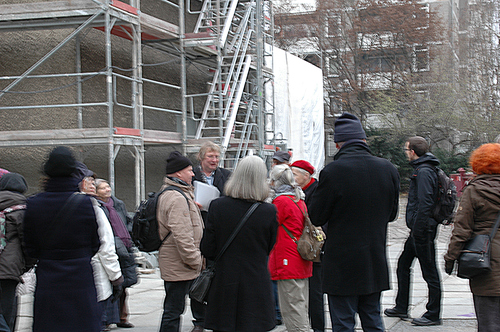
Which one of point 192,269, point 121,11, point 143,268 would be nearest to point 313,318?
point 192,269

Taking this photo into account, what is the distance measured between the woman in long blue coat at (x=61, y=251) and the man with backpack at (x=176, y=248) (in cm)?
100

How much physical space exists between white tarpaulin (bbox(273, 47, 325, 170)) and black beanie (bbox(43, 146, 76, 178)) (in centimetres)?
1161

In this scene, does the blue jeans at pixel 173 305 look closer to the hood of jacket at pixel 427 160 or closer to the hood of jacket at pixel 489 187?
the hood of jacket at pixel 489 187

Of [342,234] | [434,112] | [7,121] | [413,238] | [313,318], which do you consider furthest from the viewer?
[434,112]

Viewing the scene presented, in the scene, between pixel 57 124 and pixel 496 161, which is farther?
pixel 57 124

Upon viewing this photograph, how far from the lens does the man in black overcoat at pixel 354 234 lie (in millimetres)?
3848

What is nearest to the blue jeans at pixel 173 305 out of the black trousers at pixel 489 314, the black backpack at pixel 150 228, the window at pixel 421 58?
the black backpack at pixel 150 228

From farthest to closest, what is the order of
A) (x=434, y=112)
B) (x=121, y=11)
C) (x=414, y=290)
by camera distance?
(x=434, y=112)
(x=121, y=11)
(x=414, y=290)

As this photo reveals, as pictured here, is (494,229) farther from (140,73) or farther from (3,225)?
(140,73)

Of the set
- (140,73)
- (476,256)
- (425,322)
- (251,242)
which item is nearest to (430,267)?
(425,322)

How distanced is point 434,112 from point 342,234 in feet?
78.2

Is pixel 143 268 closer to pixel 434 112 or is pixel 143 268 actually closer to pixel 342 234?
pixel 342 234

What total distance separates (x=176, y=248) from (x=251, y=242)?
1079 millimetres

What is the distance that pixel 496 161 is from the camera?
157 inches
